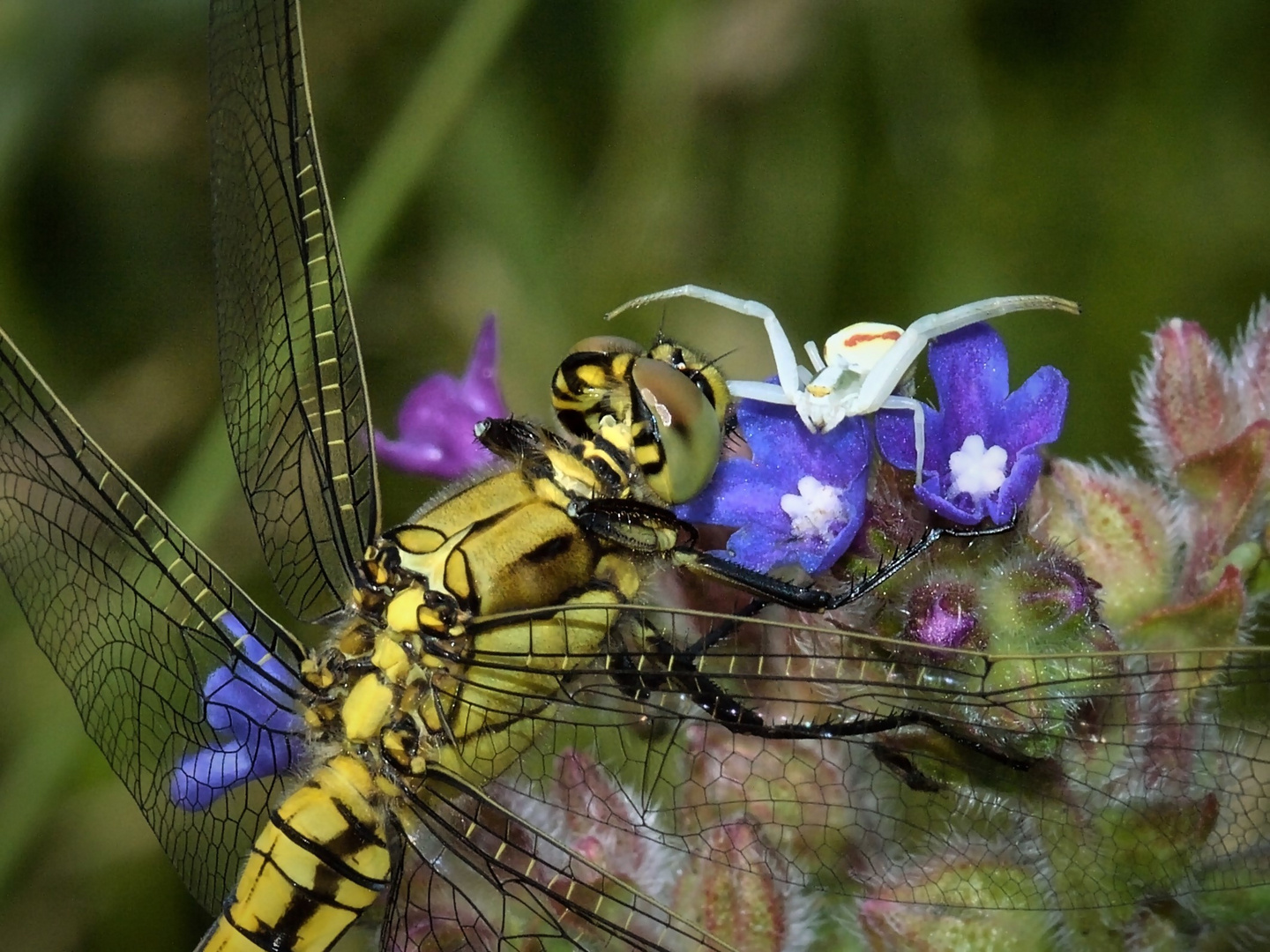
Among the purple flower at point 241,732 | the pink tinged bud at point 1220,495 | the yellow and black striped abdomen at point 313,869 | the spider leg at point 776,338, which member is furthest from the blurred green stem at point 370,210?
the pink tinged bud at point 1220,495

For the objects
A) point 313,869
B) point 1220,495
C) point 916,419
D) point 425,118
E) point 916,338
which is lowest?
point 313,869

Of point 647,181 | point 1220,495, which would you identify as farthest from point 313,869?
point 647,181

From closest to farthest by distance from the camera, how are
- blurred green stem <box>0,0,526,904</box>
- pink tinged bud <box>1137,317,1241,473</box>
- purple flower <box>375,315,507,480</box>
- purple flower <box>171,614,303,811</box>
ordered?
purple flower <box>171,614,303,811</box> → pink tinged bud <box>1137,317,1241,473</box> → purple flower <box>375,315,507,480</box> → blurred green stem <box>0,0,526,904</box>

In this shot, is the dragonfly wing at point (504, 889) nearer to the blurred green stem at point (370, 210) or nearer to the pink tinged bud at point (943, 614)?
the pink tinged bud at point (943, 614)

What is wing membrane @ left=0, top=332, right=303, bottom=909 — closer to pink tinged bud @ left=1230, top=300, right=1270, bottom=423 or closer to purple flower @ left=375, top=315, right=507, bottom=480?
purple flower @ left=375, top=315, right=507, bottom=480

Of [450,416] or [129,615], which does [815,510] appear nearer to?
[450,416]

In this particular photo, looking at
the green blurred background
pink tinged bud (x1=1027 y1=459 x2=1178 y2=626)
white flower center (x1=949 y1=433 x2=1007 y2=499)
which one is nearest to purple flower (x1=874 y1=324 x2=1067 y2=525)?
white flower center (x1=949 y1=433 x2=1007 y2=499)

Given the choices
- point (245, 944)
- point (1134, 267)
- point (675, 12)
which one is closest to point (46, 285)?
point (675, 12)
